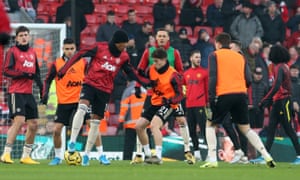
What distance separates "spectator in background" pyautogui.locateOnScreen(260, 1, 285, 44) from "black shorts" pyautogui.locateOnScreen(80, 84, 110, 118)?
11541 millimetres

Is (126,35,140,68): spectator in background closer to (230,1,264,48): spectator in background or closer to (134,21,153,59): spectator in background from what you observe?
(134,21,153,59): spectator in background

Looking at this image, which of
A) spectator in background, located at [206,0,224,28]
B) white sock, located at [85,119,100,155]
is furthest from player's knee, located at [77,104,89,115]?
spectator in background, located at [206,0,224,28]

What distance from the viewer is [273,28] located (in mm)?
27266

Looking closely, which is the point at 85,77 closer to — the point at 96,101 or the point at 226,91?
the point at 96,101

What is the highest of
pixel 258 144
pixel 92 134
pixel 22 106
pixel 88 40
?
pixel 88 40

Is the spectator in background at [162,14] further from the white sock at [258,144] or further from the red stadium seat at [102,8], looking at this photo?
the white sock at [258,144]

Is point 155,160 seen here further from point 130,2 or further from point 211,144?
point 130,2

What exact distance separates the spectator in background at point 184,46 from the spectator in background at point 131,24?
44.9 inches

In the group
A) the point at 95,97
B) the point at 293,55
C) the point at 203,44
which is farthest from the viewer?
the point at 293,55

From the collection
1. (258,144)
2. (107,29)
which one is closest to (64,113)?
(258,144)

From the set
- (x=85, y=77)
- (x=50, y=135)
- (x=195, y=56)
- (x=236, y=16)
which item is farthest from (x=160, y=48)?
(x=236, y=16)

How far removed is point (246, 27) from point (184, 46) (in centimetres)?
233

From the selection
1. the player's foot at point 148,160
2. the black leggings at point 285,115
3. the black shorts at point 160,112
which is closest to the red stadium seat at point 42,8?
the black shorts at point 160,112

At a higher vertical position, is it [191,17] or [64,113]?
[191,17]
